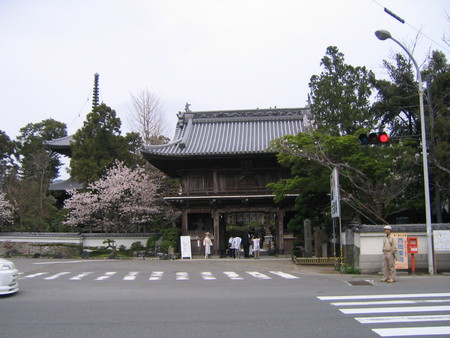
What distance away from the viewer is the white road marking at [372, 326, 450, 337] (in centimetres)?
725

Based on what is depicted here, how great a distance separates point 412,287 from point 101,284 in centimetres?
906

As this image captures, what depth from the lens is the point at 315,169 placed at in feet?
71.5

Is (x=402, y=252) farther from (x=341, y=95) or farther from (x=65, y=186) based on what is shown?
(x=65, y=186)

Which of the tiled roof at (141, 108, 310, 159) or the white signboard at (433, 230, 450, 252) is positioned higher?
the tiled roof at (141, 108, 310, 159)

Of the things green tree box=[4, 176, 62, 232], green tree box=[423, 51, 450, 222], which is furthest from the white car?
green tree box=[4, 176, 62, 232]

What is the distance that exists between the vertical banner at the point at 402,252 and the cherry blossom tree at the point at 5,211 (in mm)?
27592

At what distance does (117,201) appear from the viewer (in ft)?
106

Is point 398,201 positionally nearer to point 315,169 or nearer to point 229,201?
point 315,169

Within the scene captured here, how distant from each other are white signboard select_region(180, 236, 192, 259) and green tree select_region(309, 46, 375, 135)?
10.7 m

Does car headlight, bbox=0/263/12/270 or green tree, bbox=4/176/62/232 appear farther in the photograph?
green tree, bbox=4/176/62/232

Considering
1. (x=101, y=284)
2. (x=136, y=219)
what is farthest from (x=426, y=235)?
(x=136, y=219)

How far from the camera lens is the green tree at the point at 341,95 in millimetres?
26703

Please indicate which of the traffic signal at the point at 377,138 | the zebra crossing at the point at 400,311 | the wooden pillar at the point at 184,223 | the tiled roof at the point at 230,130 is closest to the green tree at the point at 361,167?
the traffic signal at the point at 377,138

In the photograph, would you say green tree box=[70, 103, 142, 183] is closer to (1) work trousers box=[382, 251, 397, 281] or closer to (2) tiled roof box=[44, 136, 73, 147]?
(2) tiled roof box=[44, 136, 73, 147]
